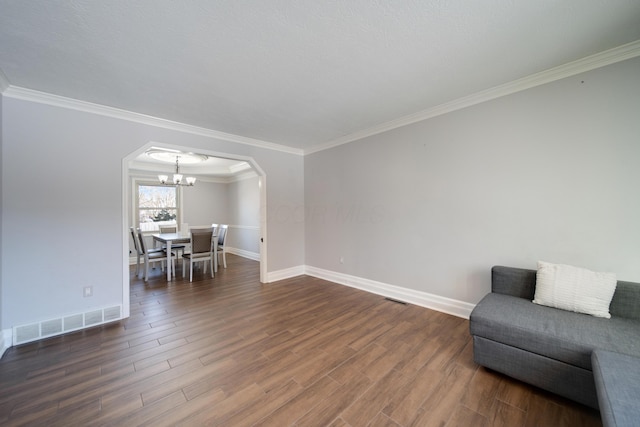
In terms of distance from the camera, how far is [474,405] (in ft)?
5.39

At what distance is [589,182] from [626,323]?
1.18m

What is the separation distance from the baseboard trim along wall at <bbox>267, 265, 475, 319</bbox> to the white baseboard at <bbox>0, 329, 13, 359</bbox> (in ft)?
9.86

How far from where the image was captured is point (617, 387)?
3.86 feet

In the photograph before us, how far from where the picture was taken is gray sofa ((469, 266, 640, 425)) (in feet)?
5.05

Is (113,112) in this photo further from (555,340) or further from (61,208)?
(555,340)

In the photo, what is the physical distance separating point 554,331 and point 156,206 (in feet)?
26.7

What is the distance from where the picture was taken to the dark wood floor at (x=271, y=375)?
1568mm

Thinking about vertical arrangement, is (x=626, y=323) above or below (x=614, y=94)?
below

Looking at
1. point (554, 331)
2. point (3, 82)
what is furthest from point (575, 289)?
point (3, 82)

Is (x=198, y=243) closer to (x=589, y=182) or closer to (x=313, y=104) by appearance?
(x=313, y=104)

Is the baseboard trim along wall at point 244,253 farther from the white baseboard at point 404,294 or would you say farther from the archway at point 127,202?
the white baseboard at point 404,294

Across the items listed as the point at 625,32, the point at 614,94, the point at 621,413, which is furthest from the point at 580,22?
the point at 621,413

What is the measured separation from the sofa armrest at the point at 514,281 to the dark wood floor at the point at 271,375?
0.63 meters

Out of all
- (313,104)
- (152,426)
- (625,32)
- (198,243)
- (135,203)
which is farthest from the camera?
(135,203)
